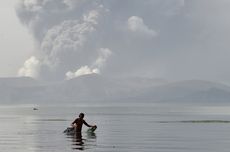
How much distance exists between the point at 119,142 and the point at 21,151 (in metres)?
13.0

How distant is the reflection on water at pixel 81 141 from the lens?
49.8 meters

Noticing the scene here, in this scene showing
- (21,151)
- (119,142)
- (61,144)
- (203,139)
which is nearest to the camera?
(21,151)

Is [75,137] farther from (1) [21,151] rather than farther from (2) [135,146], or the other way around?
(1) [21,151]

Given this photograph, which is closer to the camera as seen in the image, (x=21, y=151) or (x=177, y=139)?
(x=21, y=151)

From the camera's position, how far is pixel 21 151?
47.0m

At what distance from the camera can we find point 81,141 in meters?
55.1

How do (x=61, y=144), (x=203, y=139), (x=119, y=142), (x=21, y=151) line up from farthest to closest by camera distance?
(x=203, y=139) < (x=119, y=142) < (x=61, y=144) < (x=21, y=151)

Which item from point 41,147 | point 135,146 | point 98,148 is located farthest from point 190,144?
point 41,147

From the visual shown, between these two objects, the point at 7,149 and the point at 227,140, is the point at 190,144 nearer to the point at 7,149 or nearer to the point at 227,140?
the point at 227,140

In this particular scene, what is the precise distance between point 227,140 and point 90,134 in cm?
1468

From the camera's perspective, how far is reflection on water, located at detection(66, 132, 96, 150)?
49.8 meters

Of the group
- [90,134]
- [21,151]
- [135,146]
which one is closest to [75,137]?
[90,134]

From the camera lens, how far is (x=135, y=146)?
5216 cm

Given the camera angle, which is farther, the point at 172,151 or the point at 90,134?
the point at 90,134
